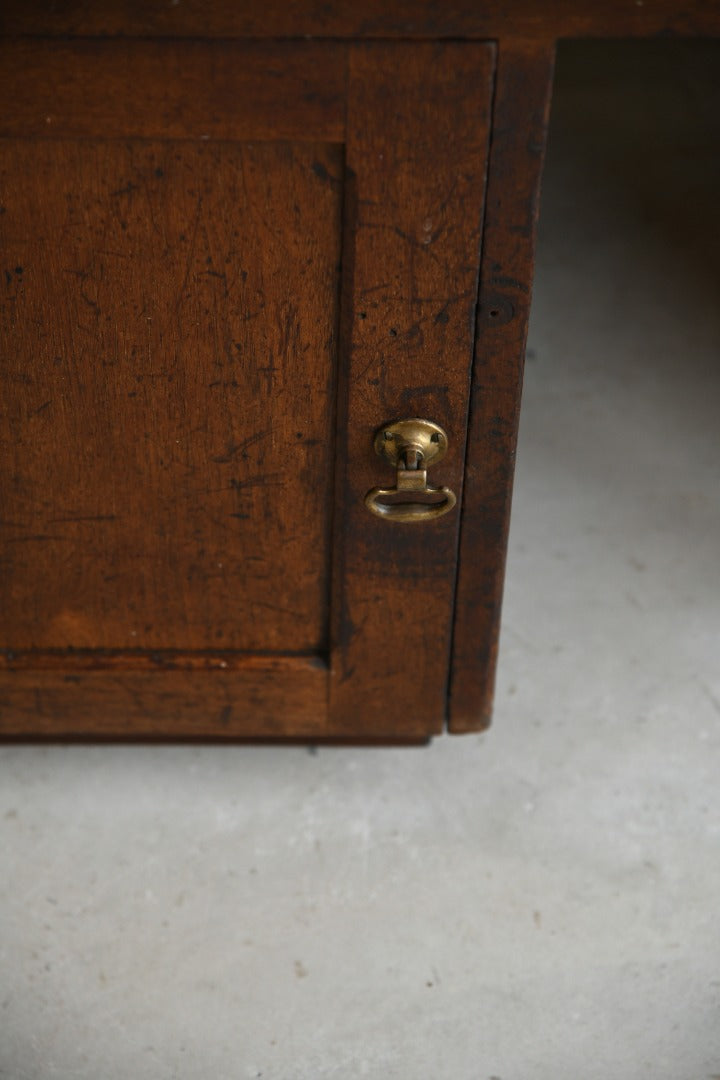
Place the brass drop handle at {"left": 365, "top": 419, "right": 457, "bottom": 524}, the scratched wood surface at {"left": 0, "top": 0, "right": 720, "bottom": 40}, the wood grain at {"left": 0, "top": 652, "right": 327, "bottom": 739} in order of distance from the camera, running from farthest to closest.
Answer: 1. the wood grain at {"left": 0, "top": 652, "right": 327, "bottom": 739}
2. the brass drop handle at {"left": 365, "top": 419, "right": 457, "bottom": 524}
3. the scratched wood surface at {"left": 0, "top": 0, "right": 720, "bottom": 40}

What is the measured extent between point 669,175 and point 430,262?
2067 mm

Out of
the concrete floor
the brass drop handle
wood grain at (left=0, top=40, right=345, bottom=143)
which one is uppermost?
wood grain at (left=0, top=40, right=345, bottom=143)

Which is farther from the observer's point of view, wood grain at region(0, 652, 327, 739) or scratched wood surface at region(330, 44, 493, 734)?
wood grain at region(0, 652, 327, 739)

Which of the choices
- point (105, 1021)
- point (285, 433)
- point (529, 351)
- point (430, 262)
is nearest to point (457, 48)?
point (430, 262)

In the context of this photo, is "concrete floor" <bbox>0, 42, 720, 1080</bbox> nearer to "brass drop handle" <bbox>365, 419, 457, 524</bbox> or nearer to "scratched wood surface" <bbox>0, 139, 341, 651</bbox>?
"scratched wood surface" <bbox>0, 139, 341, 651</bbox>

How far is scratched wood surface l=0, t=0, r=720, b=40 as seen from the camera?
115cm

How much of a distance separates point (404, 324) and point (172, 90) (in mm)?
315

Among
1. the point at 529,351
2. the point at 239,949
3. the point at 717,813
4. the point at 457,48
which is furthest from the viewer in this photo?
the point at 529,351

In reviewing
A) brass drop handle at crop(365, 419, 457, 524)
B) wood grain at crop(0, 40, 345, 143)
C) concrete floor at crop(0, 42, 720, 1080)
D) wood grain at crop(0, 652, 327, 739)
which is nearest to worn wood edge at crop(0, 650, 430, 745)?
wood grain at crop(0, 652, 327, 739)

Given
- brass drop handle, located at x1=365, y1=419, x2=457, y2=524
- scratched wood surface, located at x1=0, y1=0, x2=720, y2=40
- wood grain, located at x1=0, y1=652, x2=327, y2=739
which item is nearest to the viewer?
scratched wood surface, located at x1=0, y1=0, x2=720, y2=40

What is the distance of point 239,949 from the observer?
1.56 metres

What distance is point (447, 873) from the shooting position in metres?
1.64

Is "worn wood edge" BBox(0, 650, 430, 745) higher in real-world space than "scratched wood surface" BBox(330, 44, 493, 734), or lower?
lower

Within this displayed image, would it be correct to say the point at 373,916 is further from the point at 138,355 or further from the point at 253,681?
the point at 138,355
